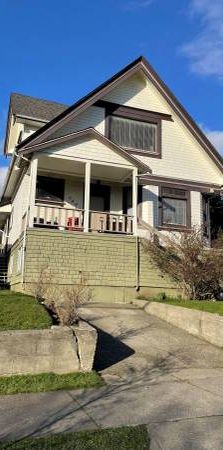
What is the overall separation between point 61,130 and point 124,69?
4304 millimetres

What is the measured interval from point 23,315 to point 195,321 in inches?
177

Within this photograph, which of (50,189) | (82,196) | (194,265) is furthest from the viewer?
(82,196)

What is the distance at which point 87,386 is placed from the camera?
6.79 metres

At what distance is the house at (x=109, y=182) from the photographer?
49.2ft

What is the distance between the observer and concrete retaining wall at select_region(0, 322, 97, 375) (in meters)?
6.97

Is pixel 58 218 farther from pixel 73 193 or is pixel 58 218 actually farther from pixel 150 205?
pixel 150 205

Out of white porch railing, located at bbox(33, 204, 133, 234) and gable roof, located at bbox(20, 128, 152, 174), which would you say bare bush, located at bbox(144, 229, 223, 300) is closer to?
white porch railing, located at bbox(33, 204, 133, 234)

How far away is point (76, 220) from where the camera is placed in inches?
653

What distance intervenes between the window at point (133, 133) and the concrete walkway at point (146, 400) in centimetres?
1101

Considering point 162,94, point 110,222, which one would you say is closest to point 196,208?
point 110,222

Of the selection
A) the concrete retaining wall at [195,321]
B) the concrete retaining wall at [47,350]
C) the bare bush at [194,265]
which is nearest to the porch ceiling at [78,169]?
the bare bush at [194,265]

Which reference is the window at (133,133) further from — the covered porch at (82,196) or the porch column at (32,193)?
the porch column at (32,193)

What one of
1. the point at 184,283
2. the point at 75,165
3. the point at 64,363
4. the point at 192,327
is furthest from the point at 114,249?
the point at 64,363

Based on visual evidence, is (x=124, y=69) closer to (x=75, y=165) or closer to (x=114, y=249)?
(x=75, y=165)
